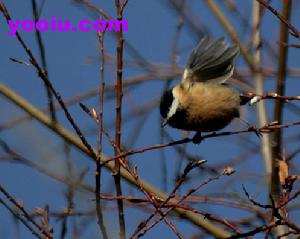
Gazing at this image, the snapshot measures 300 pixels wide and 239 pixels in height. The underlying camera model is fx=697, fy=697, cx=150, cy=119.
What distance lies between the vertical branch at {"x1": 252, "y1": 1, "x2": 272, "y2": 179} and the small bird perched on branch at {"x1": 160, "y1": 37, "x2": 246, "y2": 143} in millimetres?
227

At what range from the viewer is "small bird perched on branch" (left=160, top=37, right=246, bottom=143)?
9.48ft

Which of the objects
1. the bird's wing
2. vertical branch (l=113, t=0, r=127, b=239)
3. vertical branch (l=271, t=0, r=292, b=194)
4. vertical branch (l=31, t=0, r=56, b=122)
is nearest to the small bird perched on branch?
the bird's wing

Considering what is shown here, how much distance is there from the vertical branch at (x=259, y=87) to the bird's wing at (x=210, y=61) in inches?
16.9

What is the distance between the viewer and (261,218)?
112 inches

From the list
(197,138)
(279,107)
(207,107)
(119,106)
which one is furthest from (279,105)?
(119,106)

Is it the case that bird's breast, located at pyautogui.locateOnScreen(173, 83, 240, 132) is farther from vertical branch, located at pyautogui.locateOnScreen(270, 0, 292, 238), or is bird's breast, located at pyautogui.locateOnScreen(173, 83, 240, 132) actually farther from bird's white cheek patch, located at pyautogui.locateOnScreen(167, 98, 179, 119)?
vertical branch, located at pyautogui.locateOnScreen(270, 0, 292, 238)

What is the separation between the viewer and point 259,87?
350 centimetres

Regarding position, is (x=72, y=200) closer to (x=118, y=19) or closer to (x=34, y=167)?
(x=34, y=167)

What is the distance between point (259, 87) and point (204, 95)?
0.49m

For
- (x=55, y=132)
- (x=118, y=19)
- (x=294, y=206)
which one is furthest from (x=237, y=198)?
(x=118, y=19)

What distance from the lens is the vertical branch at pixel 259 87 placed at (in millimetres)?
3203

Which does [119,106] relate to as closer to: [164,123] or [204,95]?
[164,123]

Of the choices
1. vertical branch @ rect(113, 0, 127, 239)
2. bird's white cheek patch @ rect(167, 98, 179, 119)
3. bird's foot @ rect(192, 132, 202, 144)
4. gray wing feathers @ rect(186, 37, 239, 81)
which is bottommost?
vertical branch @ rect(113, 0, 127, 239)

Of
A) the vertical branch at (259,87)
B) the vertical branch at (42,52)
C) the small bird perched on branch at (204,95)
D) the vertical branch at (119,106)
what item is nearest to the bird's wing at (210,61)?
the small bird perched on branch at (204,95)
